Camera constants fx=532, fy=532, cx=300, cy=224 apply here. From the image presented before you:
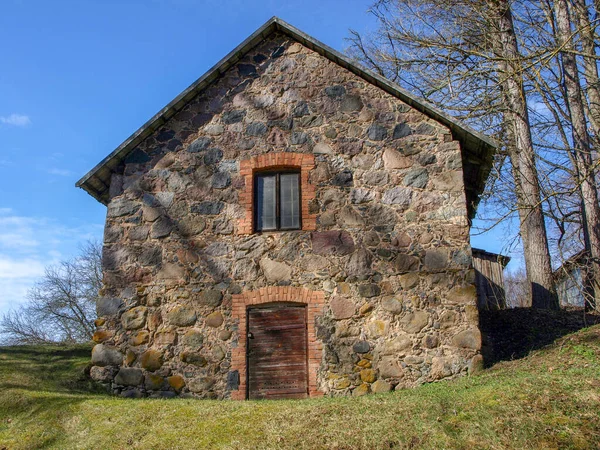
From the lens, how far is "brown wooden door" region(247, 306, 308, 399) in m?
8.91

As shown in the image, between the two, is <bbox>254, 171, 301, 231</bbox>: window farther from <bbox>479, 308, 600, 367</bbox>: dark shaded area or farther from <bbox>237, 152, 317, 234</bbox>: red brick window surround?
<bbox>479, 308, 600, 367</bbox>: dark shaded area

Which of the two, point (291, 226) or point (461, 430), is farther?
point (291, 226)

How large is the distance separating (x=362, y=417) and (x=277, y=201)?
14.4ft

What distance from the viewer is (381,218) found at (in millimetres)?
9492

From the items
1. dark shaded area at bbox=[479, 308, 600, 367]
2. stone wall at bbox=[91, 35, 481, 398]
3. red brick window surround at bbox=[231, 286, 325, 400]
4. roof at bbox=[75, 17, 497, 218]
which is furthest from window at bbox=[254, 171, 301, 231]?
dark shaded area at bbox=[479, 308, 600, 367]

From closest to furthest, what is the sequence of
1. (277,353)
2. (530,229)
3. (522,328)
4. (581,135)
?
(277,353) → (522,328) → (581,135) → (530,229)

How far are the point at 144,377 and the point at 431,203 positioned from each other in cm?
586

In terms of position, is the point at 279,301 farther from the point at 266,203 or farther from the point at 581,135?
the point at 581,135

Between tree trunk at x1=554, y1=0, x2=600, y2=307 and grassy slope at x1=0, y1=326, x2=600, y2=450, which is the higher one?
tree trunk at x1=554, y1=0, x2=600, y2=307

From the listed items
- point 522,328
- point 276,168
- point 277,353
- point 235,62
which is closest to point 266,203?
point 276,168

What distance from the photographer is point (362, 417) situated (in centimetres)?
675

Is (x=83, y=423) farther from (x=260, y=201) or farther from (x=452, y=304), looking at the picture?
(x=452, y=304)

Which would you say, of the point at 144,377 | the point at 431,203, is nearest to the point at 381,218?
the point at 431,203

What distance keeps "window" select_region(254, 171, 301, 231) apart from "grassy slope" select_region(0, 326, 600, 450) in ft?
10.6
